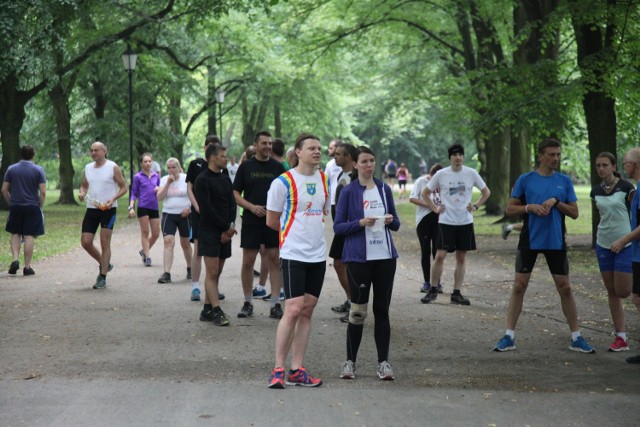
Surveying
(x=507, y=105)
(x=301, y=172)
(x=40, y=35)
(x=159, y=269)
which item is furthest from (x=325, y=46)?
(x=301, y=172)

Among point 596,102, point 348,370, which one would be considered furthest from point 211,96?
point 348,370

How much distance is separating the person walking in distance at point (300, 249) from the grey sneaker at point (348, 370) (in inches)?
10.5

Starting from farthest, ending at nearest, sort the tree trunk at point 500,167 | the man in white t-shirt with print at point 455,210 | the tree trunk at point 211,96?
1. the tree trunk at point 211,96
2. the tree trunk at point 500,167
3. the man in white t-shirt with print at point 455,210

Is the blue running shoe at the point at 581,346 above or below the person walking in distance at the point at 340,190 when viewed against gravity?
below

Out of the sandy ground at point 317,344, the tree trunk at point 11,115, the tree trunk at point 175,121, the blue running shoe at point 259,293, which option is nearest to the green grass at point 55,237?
the tree trunk at point 11,115

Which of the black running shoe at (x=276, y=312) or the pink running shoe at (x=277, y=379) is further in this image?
the black running shoe at (x=276, y=312)

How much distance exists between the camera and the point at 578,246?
20.7 metres

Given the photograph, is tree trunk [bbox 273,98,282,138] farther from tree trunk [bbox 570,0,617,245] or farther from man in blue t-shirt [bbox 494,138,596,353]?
man in blue t-shirt [bbox 494,138,596,353]

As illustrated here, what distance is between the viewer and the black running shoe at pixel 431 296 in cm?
1227

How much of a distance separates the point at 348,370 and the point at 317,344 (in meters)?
1.62

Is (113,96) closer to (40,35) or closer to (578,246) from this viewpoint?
(40,35)

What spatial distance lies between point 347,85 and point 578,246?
1323 inches

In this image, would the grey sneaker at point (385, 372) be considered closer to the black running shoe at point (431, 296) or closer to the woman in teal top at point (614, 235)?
the woman in teal top at point (614, 235)

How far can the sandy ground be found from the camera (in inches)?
292
